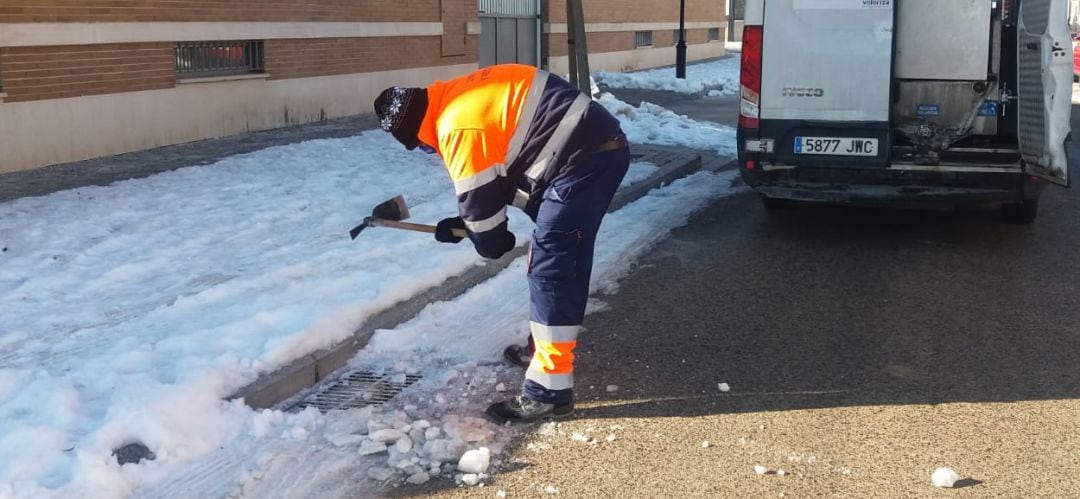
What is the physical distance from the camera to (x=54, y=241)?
7027 mm

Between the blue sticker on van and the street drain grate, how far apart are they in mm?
5143

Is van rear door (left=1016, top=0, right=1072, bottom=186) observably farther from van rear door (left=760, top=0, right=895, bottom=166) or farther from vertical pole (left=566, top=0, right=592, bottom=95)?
vertical pole (left=566, top=0, right=592, bottom=95)

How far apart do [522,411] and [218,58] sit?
9.42 m

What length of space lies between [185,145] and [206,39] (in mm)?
1340

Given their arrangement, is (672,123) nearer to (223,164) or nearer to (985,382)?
(223,164)

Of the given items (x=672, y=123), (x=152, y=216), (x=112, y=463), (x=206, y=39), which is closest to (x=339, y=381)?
(x=112, y=463)

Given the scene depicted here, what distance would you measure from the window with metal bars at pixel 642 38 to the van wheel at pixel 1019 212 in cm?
2124

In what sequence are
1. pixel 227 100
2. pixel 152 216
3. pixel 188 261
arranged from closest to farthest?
1. pixel 188 261
2. pixel 152 216
3. pixel 227 100

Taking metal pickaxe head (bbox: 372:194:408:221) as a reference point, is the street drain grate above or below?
below

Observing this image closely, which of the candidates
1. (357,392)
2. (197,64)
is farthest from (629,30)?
(357,392)

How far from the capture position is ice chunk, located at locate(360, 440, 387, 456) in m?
4.23

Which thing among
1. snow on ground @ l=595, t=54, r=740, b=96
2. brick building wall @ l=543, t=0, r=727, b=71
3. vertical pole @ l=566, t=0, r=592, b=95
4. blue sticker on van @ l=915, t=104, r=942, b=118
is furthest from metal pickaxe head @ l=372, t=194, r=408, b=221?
brick building wall @ l=543, t=0, r=727, b=71

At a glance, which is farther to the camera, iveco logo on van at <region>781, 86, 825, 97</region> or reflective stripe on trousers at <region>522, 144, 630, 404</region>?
iveco logo on van at <region>781, 86, 825, 97</region>

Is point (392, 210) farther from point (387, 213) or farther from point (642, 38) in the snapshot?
point (642, 38)
